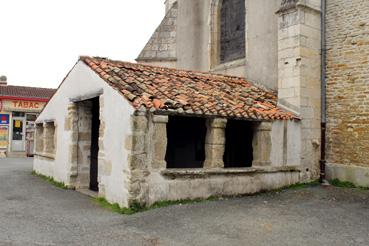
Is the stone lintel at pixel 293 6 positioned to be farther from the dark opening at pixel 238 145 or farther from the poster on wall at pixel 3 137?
the poster on wall at pixel 3 137

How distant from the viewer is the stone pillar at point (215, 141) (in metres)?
7.16

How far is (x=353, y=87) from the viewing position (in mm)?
8445

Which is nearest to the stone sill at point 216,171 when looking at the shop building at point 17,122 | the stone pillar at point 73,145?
the stone pillar at point 73,145

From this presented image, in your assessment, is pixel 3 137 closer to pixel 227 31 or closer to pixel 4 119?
pixel 4 119

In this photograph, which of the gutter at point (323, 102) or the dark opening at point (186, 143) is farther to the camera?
the dark opening at point (186, 143)

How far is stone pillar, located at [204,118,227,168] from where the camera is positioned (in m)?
7.16

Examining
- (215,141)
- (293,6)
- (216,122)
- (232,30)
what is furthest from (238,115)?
(232,30)

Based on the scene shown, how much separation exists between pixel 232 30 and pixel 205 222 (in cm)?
766

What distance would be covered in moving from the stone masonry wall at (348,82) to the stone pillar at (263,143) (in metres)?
1.90

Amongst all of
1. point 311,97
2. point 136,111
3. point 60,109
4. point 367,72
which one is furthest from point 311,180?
point 60,109

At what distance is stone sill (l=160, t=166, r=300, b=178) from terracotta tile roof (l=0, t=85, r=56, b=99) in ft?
56.5

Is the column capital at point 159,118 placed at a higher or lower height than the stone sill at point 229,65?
lower

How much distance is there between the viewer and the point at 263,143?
790cm

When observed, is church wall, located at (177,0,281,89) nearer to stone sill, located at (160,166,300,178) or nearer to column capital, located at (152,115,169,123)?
stone sill, located at (160,166,300,178)
